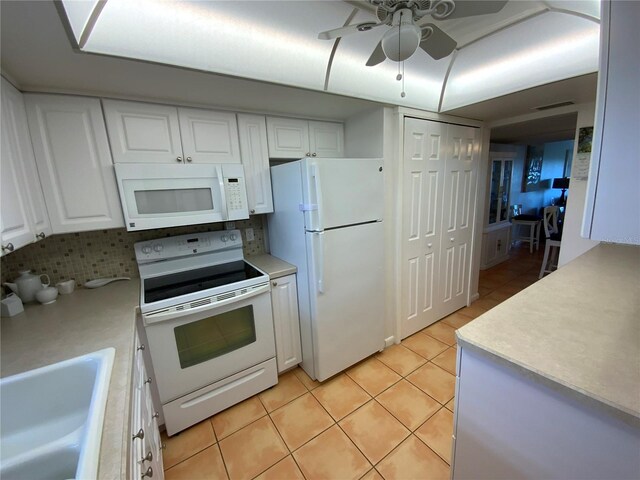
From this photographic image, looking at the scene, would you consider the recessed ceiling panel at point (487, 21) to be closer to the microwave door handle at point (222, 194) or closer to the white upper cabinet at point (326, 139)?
the white upper cabinet at point (326, 139)

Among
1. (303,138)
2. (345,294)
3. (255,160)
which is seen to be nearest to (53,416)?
(345,294)

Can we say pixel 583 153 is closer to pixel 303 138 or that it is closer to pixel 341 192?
pixel 341 192

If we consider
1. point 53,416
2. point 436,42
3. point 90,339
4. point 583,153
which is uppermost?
point 436,42

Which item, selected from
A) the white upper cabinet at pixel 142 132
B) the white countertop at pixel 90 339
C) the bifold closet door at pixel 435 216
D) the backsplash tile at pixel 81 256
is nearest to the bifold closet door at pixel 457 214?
the bifold closet door at pixel 435 216

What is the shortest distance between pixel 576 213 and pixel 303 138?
248 centimetres

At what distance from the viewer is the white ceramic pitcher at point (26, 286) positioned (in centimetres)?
152

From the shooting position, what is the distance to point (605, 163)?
0.58m

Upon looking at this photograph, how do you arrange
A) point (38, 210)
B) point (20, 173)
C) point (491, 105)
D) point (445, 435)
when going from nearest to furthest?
point (20, 173) < point (38, 210) < point (445, 435) < point (491, 105)

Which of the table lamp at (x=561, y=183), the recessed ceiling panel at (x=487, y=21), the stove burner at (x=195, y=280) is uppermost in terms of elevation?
the recessed ceiling panel at (x=487, y=21)

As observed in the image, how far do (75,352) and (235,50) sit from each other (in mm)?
1578

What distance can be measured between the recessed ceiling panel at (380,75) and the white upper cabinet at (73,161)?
143 cm

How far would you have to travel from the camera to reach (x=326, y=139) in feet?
7.64

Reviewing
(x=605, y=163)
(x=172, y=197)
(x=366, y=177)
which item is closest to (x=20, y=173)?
(x=172, y=197)

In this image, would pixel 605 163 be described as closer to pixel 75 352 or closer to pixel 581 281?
pixel 581 281
